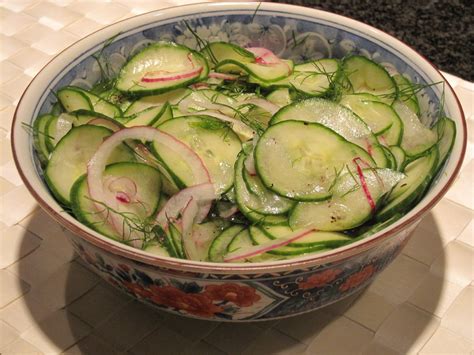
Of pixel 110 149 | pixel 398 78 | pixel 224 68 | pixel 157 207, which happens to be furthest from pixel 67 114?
pixel 398 78

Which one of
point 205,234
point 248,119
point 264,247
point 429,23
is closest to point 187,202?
point 205,234

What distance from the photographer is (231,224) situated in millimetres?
1250

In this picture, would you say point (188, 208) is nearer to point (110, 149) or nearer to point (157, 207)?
point (157, 207)

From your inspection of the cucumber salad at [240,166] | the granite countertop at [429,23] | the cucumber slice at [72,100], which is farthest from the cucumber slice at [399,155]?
the granite countertop at [429,23]

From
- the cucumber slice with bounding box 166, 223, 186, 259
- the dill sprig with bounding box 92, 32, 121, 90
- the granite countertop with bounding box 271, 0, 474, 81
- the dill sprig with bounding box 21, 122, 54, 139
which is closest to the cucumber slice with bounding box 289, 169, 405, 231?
the cucumber slice with bounding box 166, 223, 186, 259

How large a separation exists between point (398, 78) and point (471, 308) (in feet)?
1.87

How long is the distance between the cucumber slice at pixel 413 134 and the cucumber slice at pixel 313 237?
315mm

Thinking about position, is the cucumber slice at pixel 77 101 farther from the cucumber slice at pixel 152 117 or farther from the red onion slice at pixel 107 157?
the red onion slice at pixel 107 157

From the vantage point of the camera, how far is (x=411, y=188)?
1.22 m

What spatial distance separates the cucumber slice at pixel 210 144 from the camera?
1.26 metres

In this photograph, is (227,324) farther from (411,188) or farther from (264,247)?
(411,188)

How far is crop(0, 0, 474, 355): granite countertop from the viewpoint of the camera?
132 centimetres

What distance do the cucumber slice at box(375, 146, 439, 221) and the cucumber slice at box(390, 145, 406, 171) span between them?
0.02 m

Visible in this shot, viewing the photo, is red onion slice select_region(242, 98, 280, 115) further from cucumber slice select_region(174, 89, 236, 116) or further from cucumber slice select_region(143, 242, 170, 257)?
cucumber slice select_region(143, 242, 170, 257)
